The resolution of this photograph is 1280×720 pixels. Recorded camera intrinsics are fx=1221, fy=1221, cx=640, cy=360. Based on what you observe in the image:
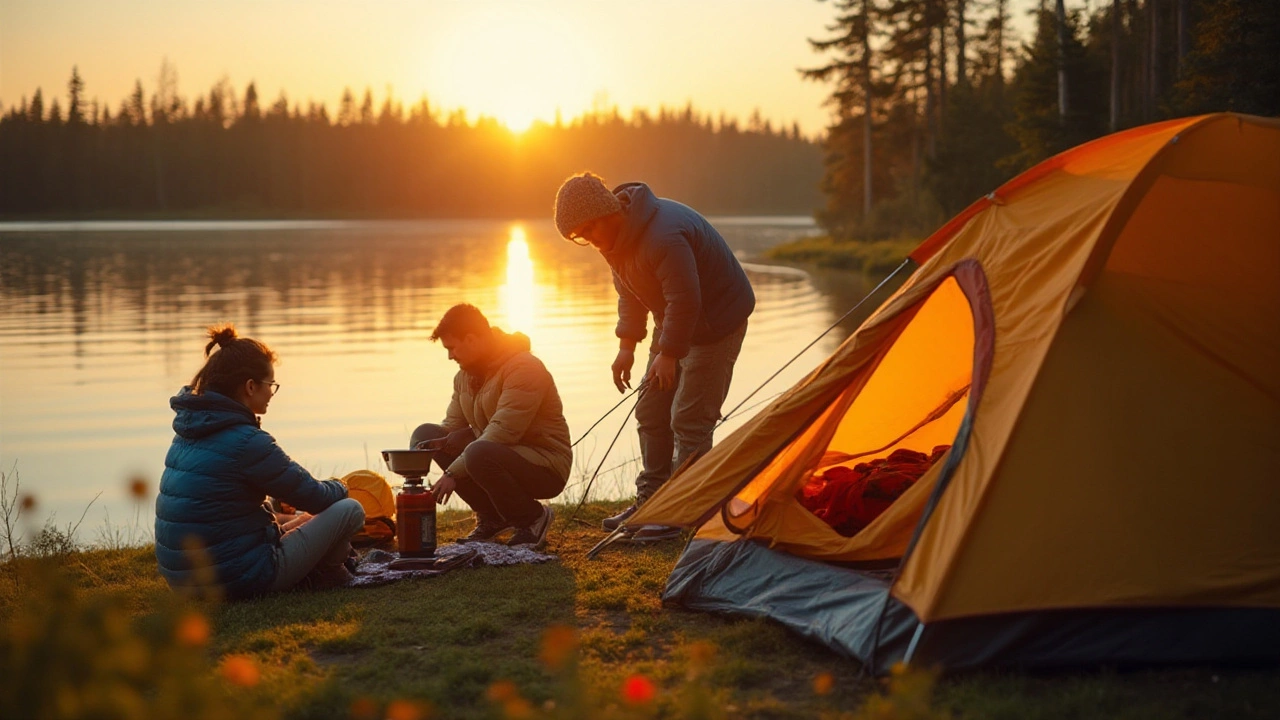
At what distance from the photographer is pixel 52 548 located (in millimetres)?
6695

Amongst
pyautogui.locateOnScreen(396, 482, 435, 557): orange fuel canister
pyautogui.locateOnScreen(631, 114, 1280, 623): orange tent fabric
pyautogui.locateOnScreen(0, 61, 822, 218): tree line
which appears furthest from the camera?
pyautogui.locateOnScreen(0, 61, 822, 218): tree line

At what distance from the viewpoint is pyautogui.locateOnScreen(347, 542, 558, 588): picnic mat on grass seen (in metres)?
6.16

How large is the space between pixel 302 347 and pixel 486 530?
11.6 meters

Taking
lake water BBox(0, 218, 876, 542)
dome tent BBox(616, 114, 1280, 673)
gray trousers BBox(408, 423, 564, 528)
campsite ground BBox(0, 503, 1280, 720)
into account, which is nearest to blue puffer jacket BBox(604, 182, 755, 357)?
gray trousers BBox(408, 423, 564, 528)

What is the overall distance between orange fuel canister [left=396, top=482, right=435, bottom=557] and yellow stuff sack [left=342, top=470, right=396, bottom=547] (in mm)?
820

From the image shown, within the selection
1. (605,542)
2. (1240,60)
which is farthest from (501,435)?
(1240,60)

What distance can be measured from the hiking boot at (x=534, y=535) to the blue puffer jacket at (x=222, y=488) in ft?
4.90

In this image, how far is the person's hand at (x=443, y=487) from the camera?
6.27m

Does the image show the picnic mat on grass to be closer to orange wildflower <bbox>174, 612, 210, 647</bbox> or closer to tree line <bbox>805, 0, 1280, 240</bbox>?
orange wildflower <bbox>174, 612, 210, 647</bbox>

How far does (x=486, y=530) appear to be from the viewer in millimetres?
7082

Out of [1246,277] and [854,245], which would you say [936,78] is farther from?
[1246,277]

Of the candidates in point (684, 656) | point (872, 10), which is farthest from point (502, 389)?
point (872, 10)

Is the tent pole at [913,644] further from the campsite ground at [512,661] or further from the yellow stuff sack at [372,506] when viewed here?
the yellow stuff sack at [372,506]

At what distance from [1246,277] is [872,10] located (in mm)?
39535
